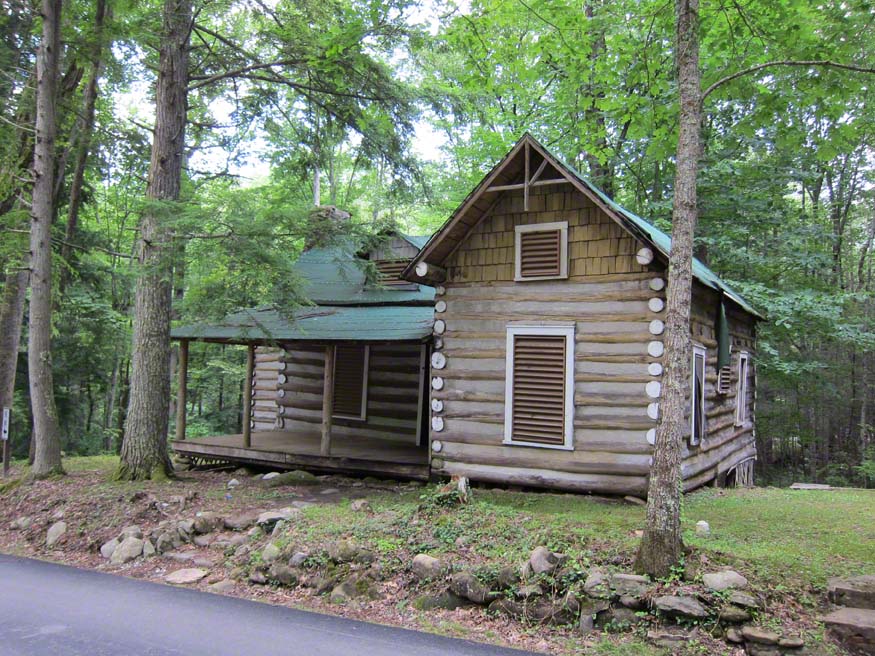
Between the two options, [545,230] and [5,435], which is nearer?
A: [545,230]

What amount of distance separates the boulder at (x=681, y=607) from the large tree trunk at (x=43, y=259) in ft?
35.2

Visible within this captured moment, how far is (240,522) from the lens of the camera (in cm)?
822

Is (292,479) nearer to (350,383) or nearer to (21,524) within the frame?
(350,383)

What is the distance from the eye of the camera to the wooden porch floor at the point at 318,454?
38.0 ft

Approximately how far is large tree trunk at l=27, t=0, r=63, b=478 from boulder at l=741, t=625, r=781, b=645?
11365mm

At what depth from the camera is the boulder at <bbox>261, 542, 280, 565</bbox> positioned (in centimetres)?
679

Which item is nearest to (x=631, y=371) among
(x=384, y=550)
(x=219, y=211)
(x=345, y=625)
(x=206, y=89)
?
(x=384, y=550)

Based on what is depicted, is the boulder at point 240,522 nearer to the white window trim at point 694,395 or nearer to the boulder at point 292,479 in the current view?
the boulder at point 292,479

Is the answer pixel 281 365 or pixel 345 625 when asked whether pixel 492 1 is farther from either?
pixel 281 365

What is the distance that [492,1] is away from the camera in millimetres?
9703

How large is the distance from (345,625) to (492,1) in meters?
9.39

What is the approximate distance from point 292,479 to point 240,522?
334cm

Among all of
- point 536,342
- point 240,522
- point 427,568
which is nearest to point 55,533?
point 240,522

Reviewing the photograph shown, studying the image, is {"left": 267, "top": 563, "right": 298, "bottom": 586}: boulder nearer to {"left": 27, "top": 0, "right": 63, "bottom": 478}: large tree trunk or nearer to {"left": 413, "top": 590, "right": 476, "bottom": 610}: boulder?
{"left": 413, "top": 590, "right": 476, "bottom": 610}: boulder
